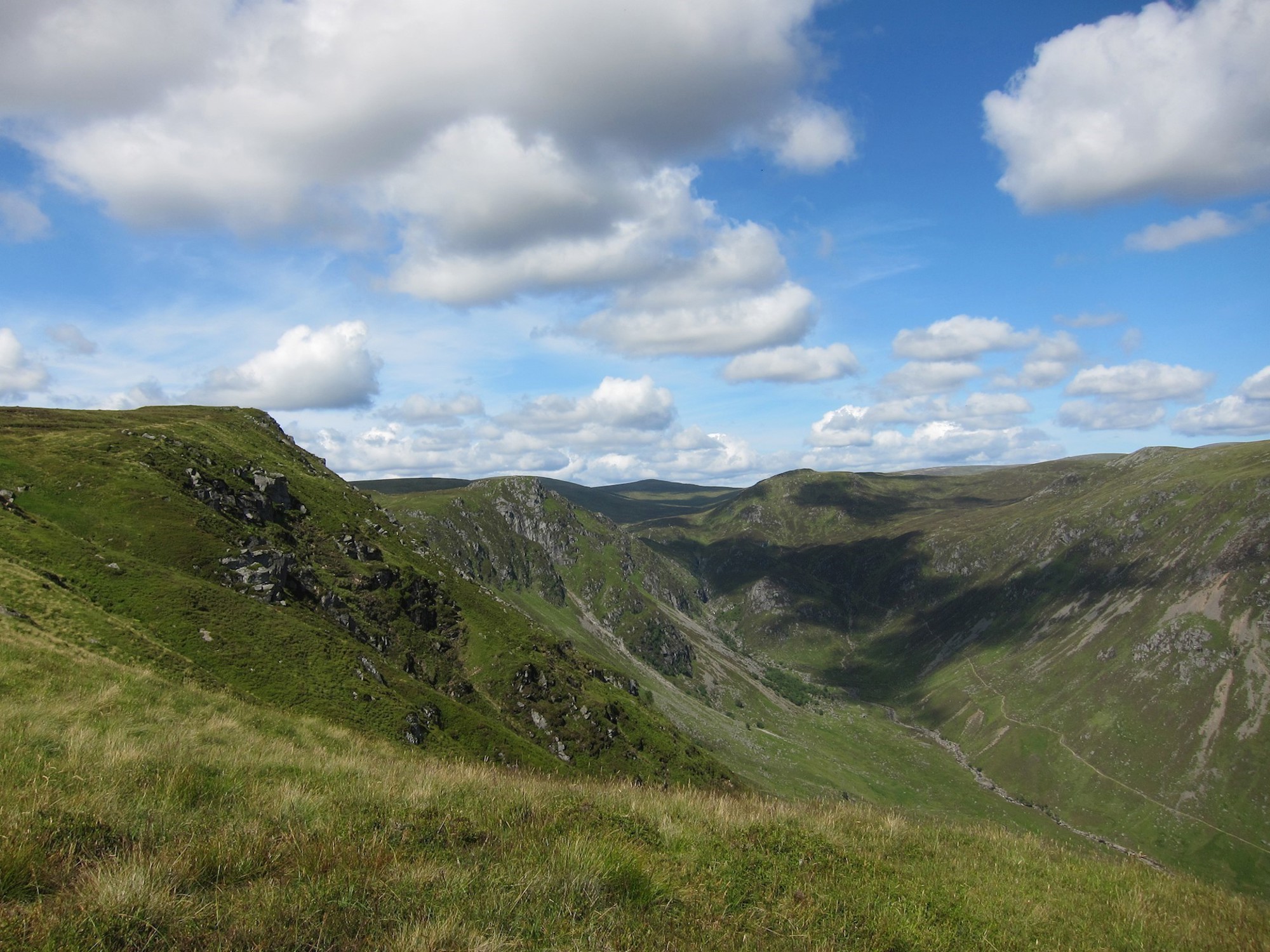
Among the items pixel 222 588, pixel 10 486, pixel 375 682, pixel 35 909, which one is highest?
pixel 10 486

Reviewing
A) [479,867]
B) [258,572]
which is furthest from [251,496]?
[479,867]

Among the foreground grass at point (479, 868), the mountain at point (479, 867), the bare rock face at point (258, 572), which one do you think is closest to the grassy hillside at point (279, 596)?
the bare rock face at point (258, 572)

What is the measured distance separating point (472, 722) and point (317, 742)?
5050 cm

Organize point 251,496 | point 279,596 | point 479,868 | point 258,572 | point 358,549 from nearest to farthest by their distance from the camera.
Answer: point 479,868 < point 258,572 < point 279,596 < point 251,496 < point 358,549

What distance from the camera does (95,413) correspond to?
104562 millimetres

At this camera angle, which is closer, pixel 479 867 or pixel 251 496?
pixel 479 867

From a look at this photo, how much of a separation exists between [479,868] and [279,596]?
67.1 m

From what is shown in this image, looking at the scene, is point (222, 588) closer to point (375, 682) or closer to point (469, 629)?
point (375, 682)

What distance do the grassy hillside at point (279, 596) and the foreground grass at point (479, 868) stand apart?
99.8 ft

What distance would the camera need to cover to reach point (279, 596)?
64500 millimetres

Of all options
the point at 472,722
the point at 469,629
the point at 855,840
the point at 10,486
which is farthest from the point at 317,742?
the point at 469,629

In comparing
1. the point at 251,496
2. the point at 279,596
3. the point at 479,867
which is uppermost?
the point at 251,496

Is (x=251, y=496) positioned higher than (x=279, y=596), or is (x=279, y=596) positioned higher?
(x=251, y=496)

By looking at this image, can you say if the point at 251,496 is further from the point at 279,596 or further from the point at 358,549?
the point at 279,596
